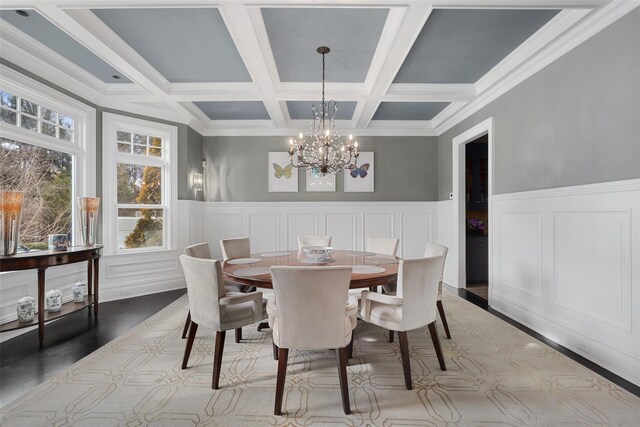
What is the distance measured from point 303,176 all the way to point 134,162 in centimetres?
267

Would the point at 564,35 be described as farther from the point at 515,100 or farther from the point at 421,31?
the point at 421,31

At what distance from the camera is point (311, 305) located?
1.73 metres

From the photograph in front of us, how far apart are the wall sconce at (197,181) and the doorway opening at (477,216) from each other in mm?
4725

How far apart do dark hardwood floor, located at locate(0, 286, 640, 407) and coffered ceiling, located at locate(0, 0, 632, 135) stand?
105 inches

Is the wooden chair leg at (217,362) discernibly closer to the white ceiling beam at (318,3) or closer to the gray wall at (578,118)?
the white ceiling beam at (318,3)

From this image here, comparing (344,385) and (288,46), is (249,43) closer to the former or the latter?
(288,46)

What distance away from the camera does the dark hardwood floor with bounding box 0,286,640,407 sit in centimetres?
210

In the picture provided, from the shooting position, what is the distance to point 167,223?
15.3 feet

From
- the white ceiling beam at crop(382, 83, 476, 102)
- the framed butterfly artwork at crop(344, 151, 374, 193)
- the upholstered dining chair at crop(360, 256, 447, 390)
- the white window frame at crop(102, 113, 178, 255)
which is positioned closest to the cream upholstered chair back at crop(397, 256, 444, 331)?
the upholstered dining chair at crop(360, 256, 447, 390)

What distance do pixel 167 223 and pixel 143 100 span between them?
182 cm

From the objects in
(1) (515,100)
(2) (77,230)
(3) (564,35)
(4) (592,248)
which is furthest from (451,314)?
(2) (77,230)

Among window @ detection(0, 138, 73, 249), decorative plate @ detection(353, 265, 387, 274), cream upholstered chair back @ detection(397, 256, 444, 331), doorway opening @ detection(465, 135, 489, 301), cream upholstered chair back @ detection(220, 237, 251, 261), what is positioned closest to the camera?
cream upholstered chair back @ detection(397, 256, 444, 331)

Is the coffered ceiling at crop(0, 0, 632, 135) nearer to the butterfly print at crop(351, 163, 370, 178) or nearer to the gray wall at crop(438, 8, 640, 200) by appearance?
the gray wall at crop(438, 8, 640, 200)

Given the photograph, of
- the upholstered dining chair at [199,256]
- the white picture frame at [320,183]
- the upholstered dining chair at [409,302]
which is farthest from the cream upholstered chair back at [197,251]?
the white picture frame at [320,183]
